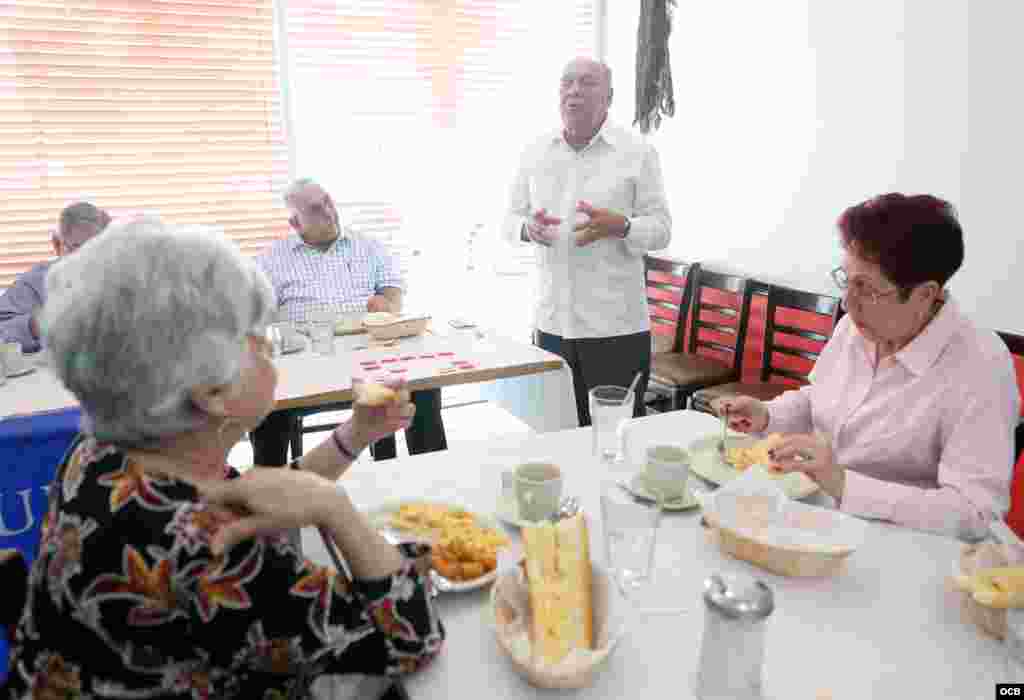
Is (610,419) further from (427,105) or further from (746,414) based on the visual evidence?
(427,105)

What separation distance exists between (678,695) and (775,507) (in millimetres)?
460

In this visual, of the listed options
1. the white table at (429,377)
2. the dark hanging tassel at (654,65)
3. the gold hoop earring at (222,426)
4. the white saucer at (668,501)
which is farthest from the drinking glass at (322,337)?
the dark hanging tassel at (654,65)

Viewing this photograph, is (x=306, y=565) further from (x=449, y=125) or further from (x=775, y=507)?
(x=449, y=125)

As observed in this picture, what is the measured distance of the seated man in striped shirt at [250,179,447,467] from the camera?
133 inches

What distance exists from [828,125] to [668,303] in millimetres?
1265

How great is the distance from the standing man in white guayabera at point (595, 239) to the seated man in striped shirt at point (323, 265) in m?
0.73

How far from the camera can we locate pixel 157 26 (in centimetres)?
379

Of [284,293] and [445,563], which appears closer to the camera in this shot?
[445,563]

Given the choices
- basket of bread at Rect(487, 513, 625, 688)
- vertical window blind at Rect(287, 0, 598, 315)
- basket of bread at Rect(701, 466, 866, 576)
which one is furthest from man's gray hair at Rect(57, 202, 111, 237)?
basket of bread at Rect(701, 466, 866, 576)

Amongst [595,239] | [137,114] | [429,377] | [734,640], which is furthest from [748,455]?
[137,114]

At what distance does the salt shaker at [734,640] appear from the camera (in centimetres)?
87

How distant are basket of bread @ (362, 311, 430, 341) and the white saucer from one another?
5.30 feet

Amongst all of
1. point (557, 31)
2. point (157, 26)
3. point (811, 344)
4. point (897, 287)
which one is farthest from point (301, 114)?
point (897, 287)

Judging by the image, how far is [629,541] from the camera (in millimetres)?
1135
